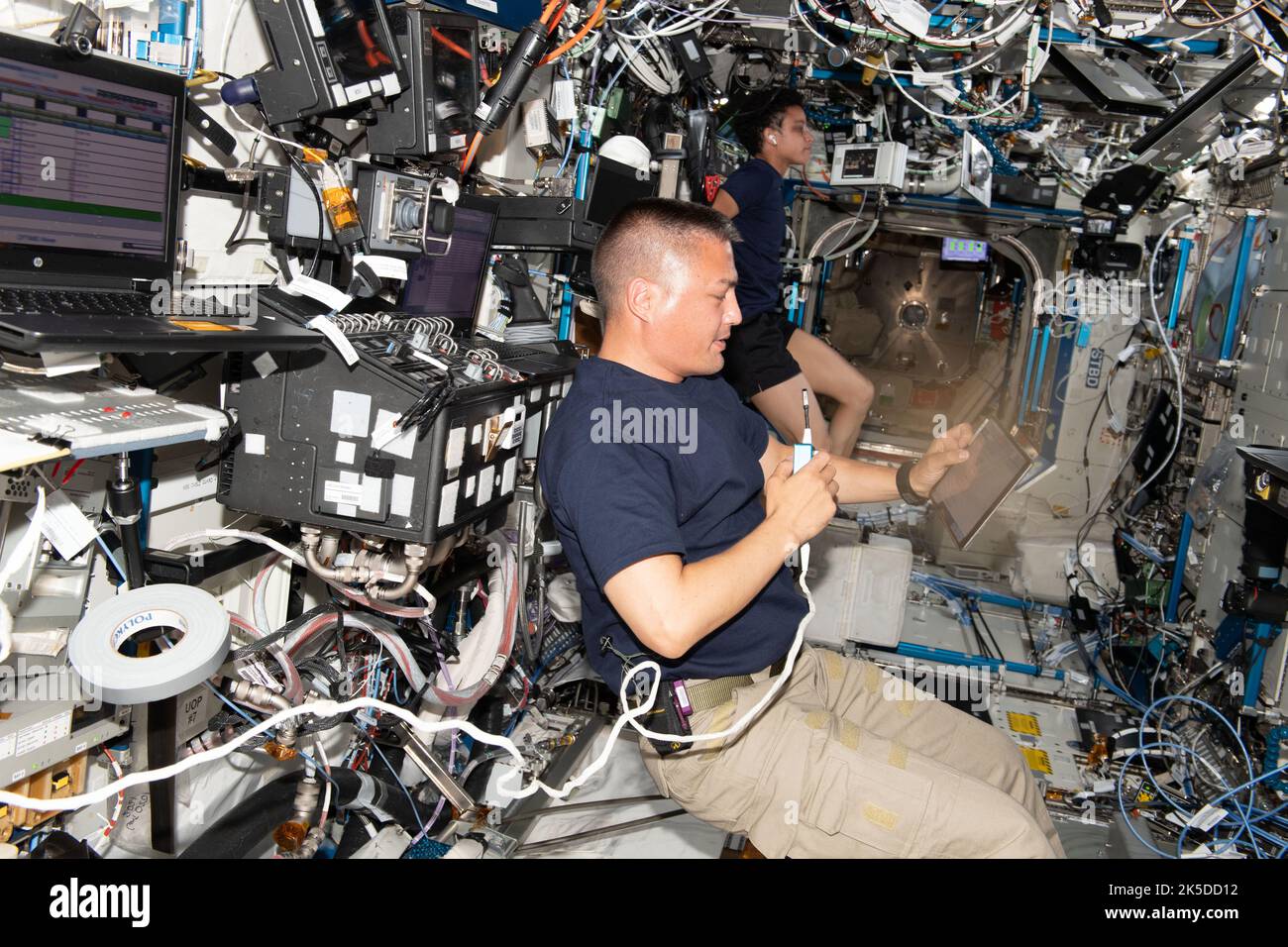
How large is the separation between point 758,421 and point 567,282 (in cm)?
152

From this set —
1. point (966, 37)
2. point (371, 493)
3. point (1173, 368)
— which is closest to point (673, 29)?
point (966, 37)

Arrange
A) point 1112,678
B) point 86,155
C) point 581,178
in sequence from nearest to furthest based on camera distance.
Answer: point 86,155
point 581,178
point 1112,678

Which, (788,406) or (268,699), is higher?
(788,406)

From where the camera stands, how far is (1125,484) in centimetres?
564

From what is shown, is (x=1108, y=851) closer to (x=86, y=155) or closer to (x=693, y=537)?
(x=693, y=537)

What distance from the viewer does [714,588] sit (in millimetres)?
1766

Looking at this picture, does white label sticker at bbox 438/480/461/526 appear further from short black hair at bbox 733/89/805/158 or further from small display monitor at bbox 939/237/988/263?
small display monitor at bbox 939/237/988/263

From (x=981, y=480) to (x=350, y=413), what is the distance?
1.68 meters

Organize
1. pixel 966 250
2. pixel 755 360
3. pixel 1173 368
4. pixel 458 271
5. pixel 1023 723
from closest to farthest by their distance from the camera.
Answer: pixel 458 271
pixel 1023 723
pixel 755 360
pixel 1173 368
pixel 966 250

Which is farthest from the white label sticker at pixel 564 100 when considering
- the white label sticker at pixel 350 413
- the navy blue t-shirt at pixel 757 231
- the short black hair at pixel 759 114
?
the white label sticker at pixel 350 413

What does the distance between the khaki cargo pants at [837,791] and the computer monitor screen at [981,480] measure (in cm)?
63

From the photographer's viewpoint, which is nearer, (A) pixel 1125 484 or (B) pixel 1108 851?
(B) pixel 1108 851

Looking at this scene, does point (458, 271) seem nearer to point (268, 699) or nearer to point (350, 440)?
point (350, 440)

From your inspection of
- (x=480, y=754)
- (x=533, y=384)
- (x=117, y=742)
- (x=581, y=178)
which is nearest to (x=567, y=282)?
(x=581, y=178)
